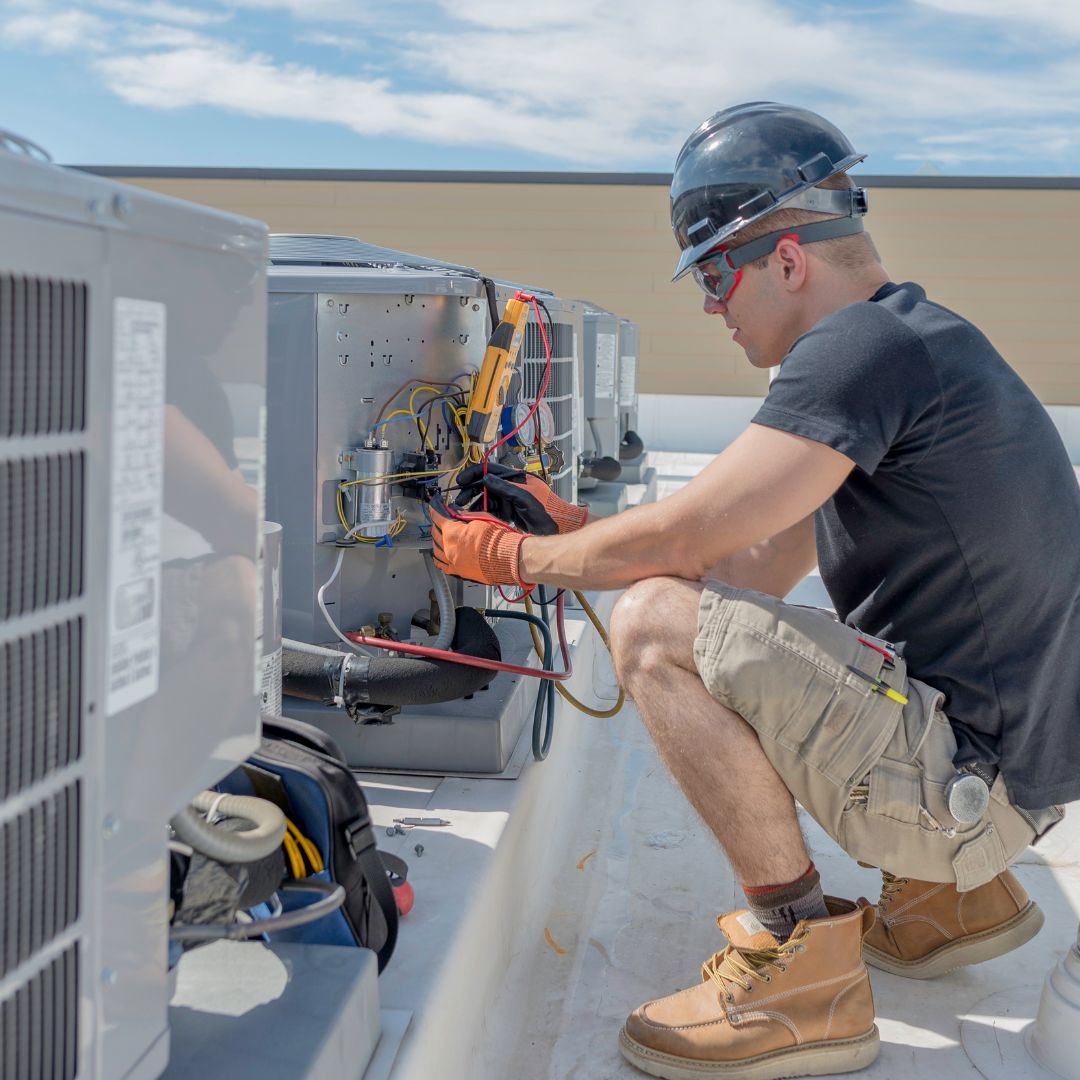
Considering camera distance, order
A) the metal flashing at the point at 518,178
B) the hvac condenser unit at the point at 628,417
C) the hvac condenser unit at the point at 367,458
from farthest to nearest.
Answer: the metal flashing at the point at 518,178 → the hvac condenser unit at the point at 628,417 → the hvac condenser unit at the point at 367,458

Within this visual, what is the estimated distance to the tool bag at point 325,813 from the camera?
1.24 meters

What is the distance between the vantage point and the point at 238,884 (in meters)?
1.07

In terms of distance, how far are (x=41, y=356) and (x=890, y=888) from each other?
1.65 meters

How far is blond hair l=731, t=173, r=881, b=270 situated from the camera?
6.00ft

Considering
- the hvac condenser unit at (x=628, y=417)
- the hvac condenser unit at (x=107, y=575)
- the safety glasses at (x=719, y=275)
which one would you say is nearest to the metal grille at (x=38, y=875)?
the hvac condenser unit at (x=107, y=575)

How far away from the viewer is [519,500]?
207cm

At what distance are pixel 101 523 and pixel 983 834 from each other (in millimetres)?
1328

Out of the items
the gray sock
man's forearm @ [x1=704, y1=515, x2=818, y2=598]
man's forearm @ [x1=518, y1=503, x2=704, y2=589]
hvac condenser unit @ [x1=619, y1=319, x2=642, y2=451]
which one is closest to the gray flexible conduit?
man's forearm @ [x1=518, y1=503, x2=704, y2=589]

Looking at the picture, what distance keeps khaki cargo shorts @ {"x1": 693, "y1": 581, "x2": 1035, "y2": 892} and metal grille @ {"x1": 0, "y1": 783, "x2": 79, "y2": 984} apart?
0.99m

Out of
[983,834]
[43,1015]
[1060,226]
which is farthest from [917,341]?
[1060,226]

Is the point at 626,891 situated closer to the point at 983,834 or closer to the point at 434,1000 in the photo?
the point at 983,834

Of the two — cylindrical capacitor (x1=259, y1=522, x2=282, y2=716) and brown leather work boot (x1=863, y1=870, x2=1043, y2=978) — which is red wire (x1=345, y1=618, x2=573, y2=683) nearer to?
cylindrical capacitor (x1=259, y1=522, x2=282, y2=716)

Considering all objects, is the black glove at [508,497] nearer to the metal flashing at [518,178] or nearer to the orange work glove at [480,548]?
the orange work glove at [480,548]

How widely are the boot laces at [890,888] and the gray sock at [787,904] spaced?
0.32 m
